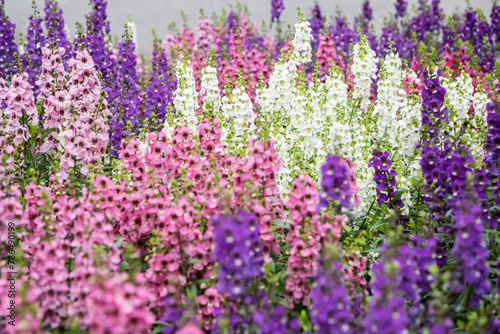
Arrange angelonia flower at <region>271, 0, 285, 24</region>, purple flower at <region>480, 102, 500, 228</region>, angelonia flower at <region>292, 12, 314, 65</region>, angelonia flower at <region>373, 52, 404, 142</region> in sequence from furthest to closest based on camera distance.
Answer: angelonia flower at <region>271, 0, 285, 24</region> → angelonia flower at <region>292, 12, 314, 65</region> → angelonia flower at <region>373, 52, 404, 142</region> → purple flower at <region>480, 102, 500, 228</region>

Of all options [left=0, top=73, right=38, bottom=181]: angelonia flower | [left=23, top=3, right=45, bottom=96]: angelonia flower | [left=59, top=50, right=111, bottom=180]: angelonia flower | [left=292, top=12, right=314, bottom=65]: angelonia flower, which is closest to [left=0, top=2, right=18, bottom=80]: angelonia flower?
[left=23, top=3, right=45, bottom=96]: angelonia flower

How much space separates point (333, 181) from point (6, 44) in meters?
7.02

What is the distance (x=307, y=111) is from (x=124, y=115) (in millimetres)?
2688

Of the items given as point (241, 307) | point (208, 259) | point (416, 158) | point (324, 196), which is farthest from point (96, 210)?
point (416, 158)

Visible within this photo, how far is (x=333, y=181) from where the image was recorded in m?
4.45

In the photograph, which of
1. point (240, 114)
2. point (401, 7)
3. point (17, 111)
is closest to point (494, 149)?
point (240, 114)

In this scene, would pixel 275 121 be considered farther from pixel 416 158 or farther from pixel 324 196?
pixel 324 196

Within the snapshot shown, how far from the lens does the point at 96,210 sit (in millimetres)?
4590

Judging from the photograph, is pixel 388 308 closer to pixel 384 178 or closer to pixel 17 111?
pixel 384 178

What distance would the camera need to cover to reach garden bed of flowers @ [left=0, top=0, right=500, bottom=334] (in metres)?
3.68

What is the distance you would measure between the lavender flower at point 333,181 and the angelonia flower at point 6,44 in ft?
22.0

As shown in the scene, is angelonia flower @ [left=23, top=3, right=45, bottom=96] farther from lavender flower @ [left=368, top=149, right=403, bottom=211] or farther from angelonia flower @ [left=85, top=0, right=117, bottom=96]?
lavender flower @ [left=368, top=149, right=403, bottom=211]

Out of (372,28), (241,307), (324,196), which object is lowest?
(241,307)

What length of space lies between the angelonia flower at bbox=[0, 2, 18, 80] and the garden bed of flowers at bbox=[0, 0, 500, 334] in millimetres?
765
